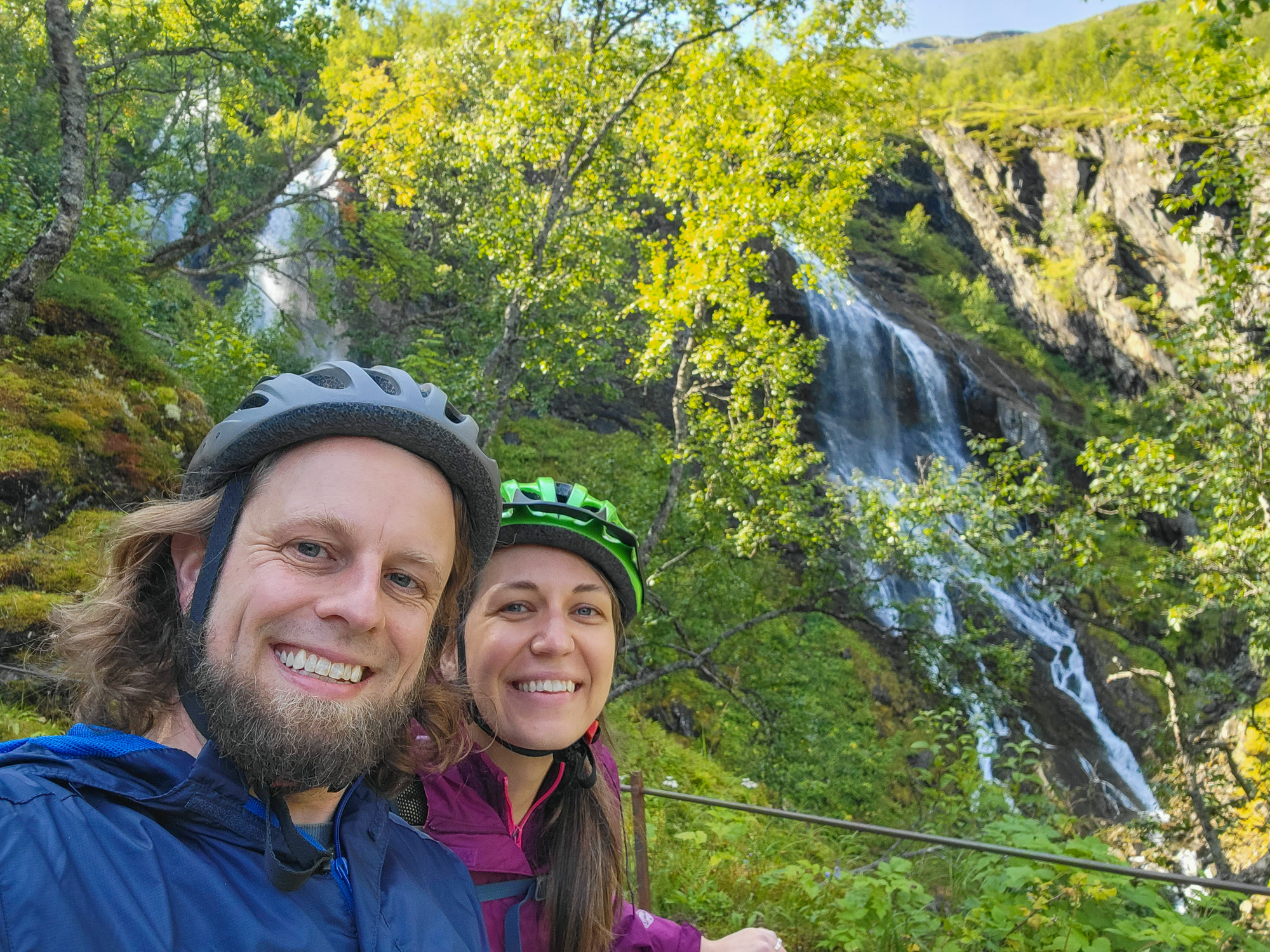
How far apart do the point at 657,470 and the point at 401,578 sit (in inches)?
359

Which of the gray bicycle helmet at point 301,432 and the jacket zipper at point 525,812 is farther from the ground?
the gray bicycle helmet at point 301,432

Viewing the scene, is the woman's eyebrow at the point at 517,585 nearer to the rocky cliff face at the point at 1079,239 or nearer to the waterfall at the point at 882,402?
the waterfall at the point at 882,402

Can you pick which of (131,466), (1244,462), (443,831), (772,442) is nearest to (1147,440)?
(1244,462)

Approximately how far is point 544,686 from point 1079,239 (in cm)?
3750

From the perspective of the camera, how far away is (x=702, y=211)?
960cm

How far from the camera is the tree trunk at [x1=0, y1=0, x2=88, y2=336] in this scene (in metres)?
7.00

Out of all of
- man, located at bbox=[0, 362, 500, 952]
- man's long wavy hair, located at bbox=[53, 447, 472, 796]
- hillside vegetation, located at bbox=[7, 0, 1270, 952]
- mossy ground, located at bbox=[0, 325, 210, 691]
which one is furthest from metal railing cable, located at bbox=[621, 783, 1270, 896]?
mossy ground, located at bbox=[0, 325, 210, 691]

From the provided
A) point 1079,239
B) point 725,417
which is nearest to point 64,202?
point 725,417

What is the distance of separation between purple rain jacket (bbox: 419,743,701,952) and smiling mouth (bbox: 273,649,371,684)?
0.55 meters

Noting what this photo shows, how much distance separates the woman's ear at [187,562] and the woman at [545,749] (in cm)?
60

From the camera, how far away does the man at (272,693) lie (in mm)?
1008

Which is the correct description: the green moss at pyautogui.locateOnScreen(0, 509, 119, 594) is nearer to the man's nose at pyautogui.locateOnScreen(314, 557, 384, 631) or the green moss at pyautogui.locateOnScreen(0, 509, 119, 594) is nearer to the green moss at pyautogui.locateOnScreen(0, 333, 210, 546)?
the green moss at pyautogui.locateOnScreen(0, 333, 210, 546)

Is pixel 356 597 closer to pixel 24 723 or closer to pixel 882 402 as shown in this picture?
pixel 24 723

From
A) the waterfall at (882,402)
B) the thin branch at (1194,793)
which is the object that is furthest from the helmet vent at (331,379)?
the waterfall at (882,402)
